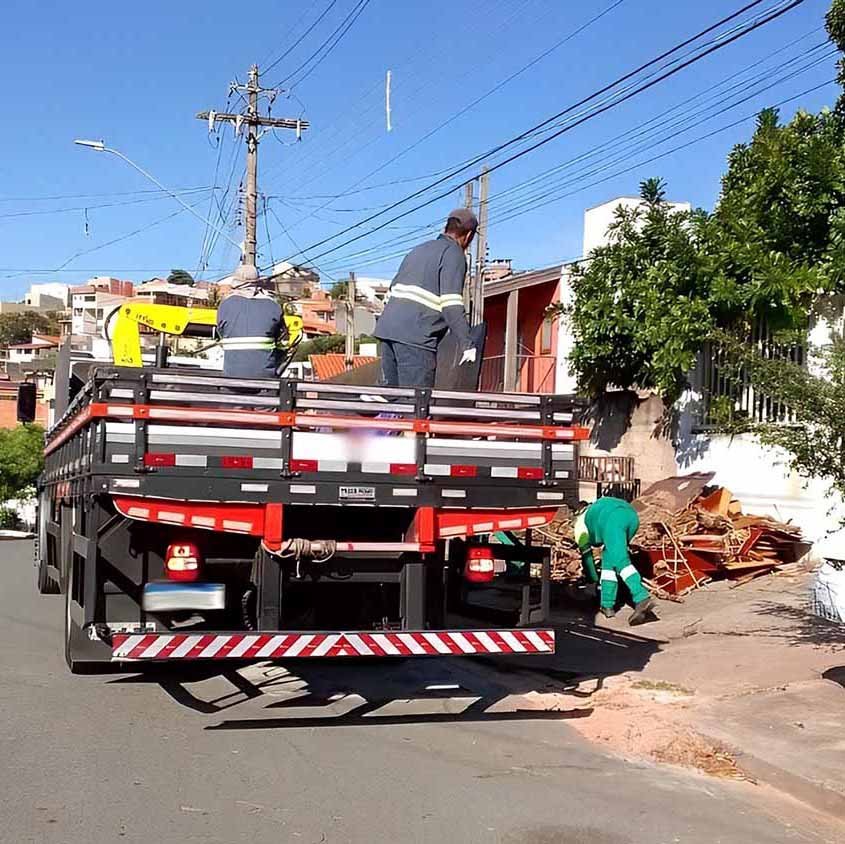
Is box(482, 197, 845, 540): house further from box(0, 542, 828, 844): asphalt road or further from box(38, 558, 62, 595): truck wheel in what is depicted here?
box(38, 558, 62, 595): truck wheel

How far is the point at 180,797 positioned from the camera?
226 inches

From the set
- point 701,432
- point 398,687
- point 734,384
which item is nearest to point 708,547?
point 734,384

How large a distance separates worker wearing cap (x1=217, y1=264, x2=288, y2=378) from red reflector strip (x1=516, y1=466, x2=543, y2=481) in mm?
2602

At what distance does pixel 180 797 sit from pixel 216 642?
1.13 metres

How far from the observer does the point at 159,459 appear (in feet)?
21.8

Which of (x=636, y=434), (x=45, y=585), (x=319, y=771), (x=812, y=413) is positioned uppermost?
(x=812, y=413)

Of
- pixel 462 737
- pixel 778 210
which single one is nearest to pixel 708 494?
pixel 778 210

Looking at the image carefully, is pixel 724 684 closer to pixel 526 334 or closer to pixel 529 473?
pixel 529 473

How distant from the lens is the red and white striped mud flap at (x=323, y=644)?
6.58 meters

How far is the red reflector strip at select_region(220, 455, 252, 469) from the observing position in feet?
22.1

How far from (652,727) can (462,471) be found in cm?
221

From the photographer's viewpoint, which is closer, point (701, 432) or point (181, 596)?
point (181, 596)

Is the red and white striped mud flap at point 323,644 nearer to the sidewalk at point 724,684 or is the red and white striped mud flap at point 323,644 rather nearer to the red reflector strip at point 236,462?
the sidewalk at point 724,684

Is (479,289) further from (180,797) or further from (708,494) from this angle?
(180,797)
